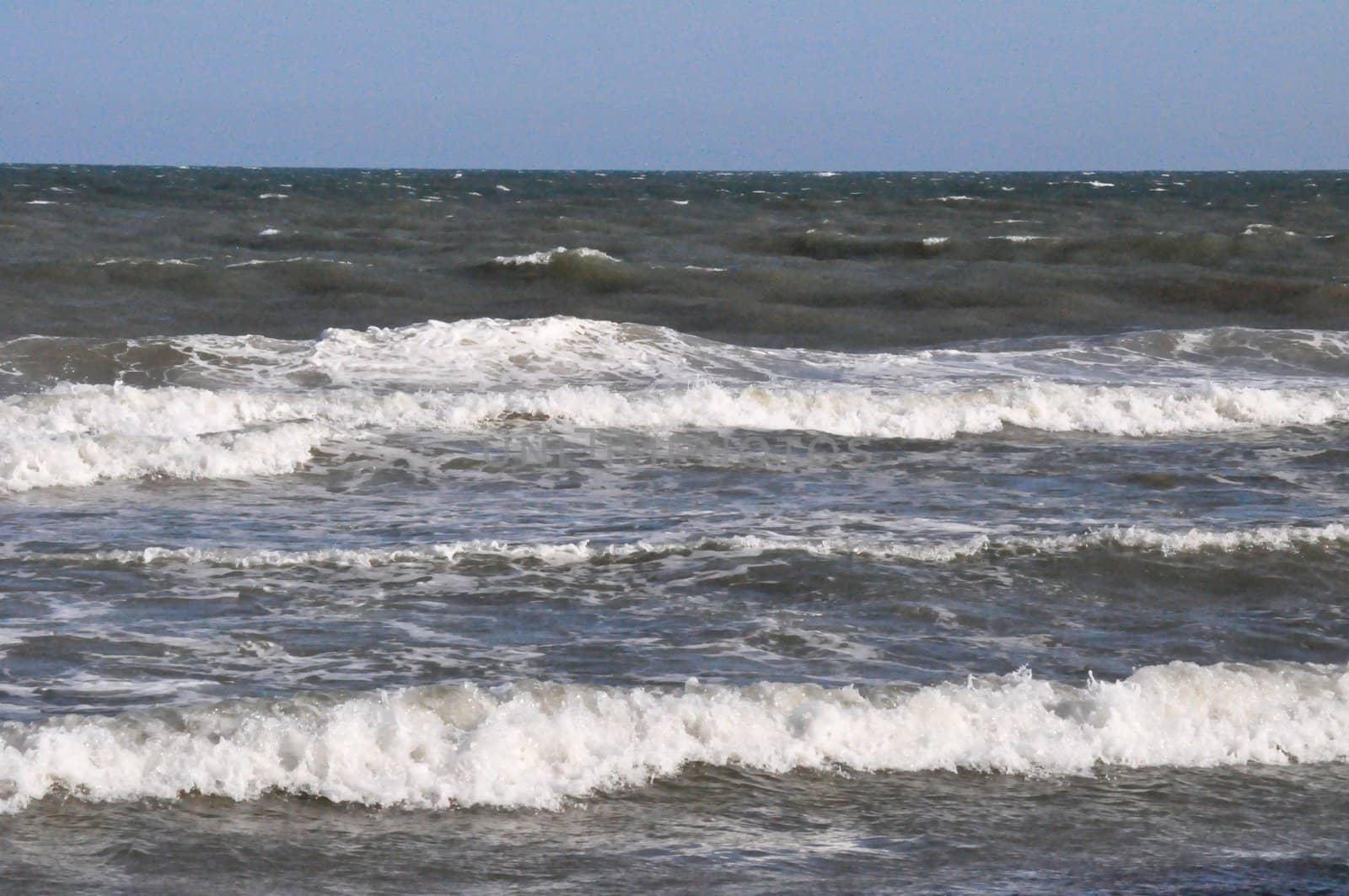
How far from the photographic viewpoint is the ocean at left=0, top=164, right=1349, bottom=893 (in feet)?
15.8

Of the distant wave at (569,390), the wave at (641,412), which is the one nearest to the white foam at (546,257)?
the distant wave at (569,390)

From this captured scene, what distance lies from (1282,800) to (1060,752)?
731 mm

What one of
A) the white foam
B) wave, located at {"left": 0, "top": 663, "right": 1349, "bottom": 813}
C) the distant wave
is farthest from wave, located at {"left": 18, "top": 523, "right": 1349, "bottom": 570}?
the white foam

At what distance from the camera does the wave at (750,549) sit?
7816 millimetres

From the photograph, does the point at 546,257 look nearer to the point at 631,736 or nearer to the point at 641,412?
the point at 641,412

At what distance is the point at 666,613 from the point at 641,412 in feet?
17.8

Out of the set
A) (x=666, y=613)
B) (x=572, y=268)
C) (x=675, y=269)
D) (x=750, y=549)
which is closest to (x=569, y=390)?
(x=750, y=549)

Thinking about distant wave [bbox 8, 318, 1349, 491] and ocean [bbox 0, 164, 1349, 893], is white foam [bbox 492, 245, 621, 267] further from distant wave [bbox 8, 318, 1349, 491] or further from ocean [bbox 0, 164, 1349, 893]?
distant wave [bbox 8, 318, 1349, 491]

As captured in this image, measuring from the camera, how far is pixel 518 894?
4367mm

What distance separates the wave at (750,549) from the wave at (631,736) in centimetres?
214

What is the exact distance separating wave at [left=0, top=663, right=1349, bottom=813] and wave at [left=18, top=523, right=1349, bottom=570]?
7.02 feet

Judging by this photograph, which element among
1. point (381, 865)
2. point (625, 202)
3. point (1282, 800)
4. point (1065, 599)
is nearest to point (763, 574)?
point (1065, 599)

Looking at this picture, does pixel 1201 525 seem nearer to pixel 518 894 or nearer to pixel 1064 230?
pixel 518 894

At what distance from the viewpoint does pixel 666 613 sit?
7.18 meters
